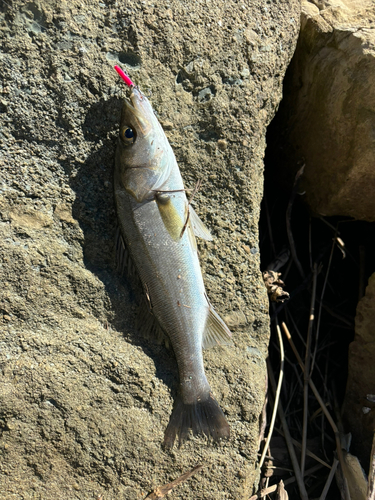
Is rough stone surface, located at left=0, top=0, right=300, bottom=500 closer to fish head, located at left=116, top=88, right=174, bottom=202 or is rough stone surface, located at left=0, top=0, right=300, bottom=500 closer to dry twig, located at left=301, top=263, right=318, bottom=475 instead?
fish head, located at left=116, top=88, right=174, bottom=202

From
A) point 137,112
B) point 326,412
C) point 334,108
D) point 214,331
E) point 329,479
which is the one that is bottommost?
point 329,479

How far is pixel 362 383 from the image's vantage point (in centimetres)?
303

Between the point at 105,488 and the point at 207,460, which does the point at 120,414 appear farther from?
the point at 207,460

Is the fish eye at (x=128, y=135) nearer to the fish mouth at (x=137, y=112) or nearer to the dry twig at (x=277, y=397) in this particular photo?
the fish mouth at (x=137, y=112)

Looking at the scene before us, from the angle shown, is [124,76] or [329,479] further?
[329,479]

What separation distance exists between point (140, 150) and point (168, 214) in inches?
16.6

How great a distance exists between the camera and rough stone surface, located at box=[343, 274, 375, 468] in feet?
9.69

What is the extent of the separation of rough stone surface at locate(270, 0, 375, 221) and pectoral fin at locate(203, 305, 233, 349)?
55.5 inches

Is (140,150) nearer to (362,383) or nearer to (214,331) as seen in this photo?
(214,331)

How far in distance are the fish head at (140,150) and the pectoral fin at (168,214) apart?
70 millimetres

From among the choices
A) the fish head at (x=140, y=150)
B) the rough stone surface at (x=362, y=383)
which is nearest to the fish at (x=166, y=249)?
the fish head at (x=140, y=150)

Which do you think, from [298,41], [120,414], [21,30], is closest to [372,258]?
[298,41]

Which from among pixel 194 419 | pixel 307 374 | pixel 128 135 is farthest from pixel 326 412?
pixel 128 135

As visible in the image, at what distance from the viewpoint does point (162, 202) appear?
241cm
